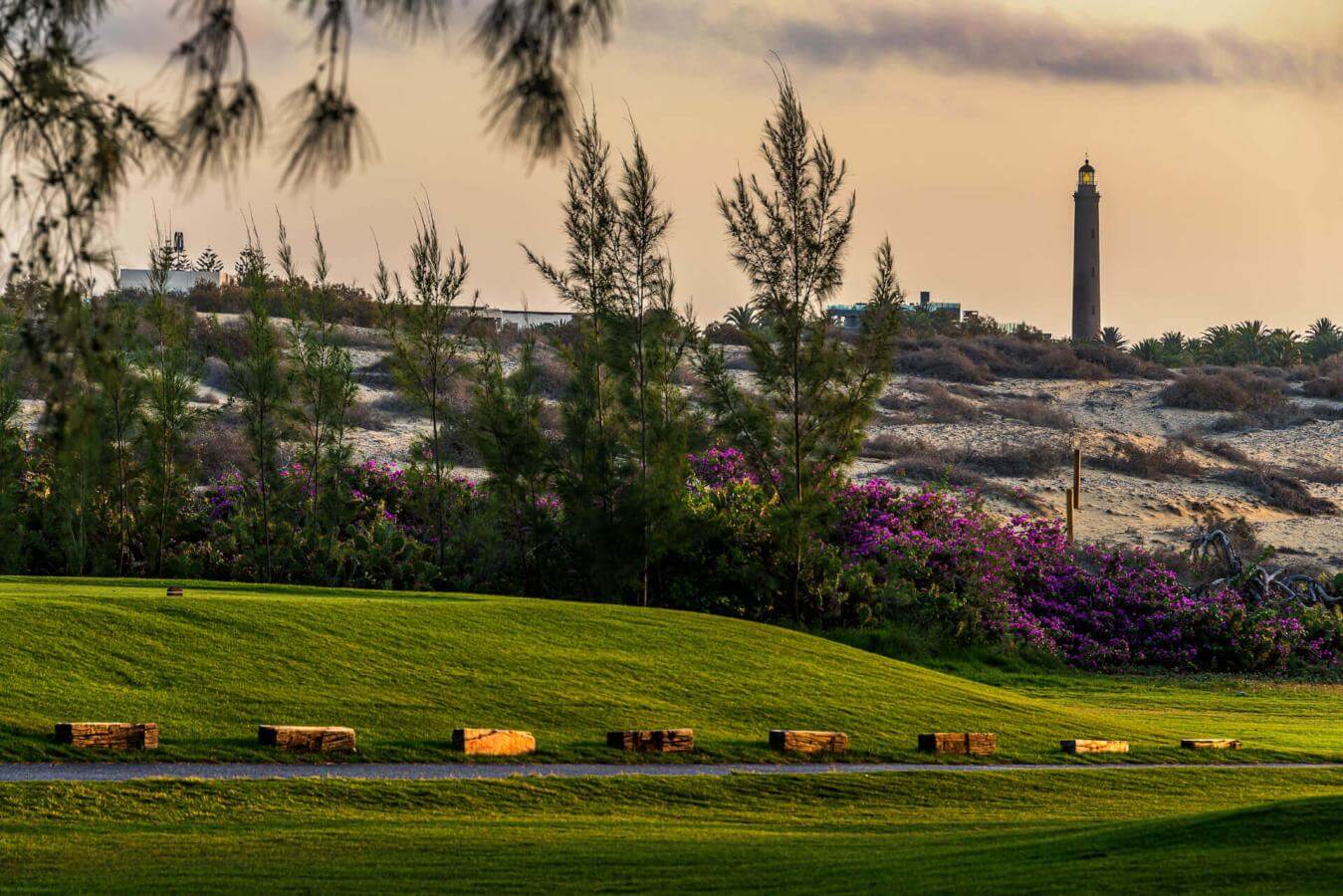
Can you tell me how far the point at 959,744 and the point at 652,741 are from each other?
3.07 metres

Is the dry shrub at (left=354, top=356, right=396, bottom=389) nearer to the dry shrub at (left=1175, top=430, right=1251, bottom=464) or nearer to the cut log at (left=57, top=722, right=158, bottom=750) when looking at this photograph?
the dry shrub at (left=1175, top=430, right=1251, bottom=464)

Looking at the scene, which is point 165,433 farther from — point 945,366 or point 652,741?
point 945,366

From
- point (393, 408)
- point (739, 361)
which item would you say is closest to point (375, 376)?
point (393, 408)

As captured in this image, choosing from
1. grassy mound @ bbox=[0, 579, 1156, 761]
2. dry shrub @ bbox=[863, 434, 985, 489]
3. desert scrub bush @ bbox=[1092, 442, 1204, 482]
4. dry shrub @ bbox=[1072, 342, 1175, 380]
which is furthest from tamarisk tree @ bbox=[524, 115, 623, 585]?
dry shrub @ bbox=[1072, 342, 1175, 380]

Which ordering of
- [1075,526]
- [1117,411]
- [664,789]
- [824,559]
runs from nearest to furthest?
[664,789] < [824,559] < [1075,526] < [1117,411]

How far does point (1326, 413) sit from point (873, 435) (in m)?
16.2

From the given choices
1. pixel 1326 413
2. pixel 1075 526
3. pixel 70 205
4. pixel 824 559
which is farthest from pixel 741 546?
pixel 1326 413

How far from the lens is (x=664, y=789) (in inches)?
512

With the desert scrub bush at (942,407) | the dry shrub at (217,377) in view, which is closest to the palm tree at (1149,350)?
the desert scrub bush at (942,407)

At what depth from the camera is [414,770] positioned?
13.1 meters

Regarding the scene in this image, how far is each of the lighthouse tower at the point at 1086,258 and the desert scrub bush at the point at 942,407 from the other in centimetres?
3141

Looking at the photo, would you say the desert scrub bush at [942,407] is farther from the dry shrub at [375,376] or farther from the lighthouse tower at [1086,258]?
the lighthouse tower at [1086,258]

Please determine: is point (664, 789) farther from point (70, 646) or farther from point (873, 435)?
point (873, 435)

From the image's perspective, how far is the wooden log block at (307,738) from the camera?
43.1 ft
